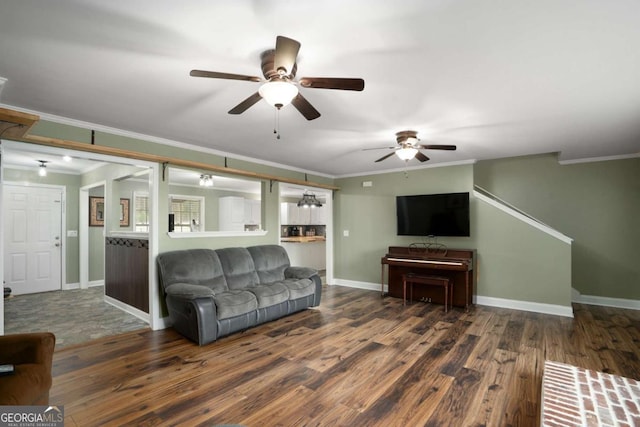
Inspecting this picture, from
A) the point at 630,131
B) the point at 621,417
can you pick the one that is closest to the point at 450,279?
the point at 630,131

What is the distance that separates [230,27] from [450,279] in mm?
4501

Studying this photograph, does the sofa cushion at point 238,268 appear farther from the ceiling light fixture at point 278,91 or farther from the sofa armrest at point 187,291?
the ceiling light fixture at point 278,91

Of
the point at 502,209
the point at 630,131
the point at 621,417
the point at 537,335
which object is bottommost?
the point at 537,335

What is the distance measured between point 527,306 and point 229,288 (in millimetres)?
4334

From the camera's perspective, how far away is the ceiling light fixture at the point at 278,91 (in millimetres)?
1901

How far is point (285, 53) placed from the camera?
1.64 m

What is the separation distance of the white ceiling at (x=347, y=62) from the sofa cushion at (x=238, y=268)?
1.65 meters

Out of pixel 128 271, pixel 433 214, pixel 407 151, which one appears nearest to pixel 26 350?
pixel 128 271

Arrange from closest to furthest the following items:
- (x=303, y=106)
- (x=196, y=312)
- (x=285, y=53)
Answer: (x=285, y=53) < (x=303, y=106) < (x=196, y=312)

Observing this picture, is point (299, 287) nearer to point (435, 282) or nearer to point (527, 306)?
point (435, 282)

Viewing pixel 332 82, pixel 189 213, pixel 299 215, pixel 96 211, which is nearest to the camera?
pixel 332 82

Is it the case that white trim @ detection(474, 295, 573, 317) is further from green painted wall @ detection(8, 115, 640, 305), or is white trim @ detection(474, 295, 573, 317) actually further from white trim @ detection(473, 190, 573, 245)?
white trim @ detection(473, 190, 573, 245)

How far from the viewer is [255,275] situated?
442cm

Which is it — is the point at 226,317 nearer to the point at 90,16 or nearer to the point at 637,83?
the point at 90,16
